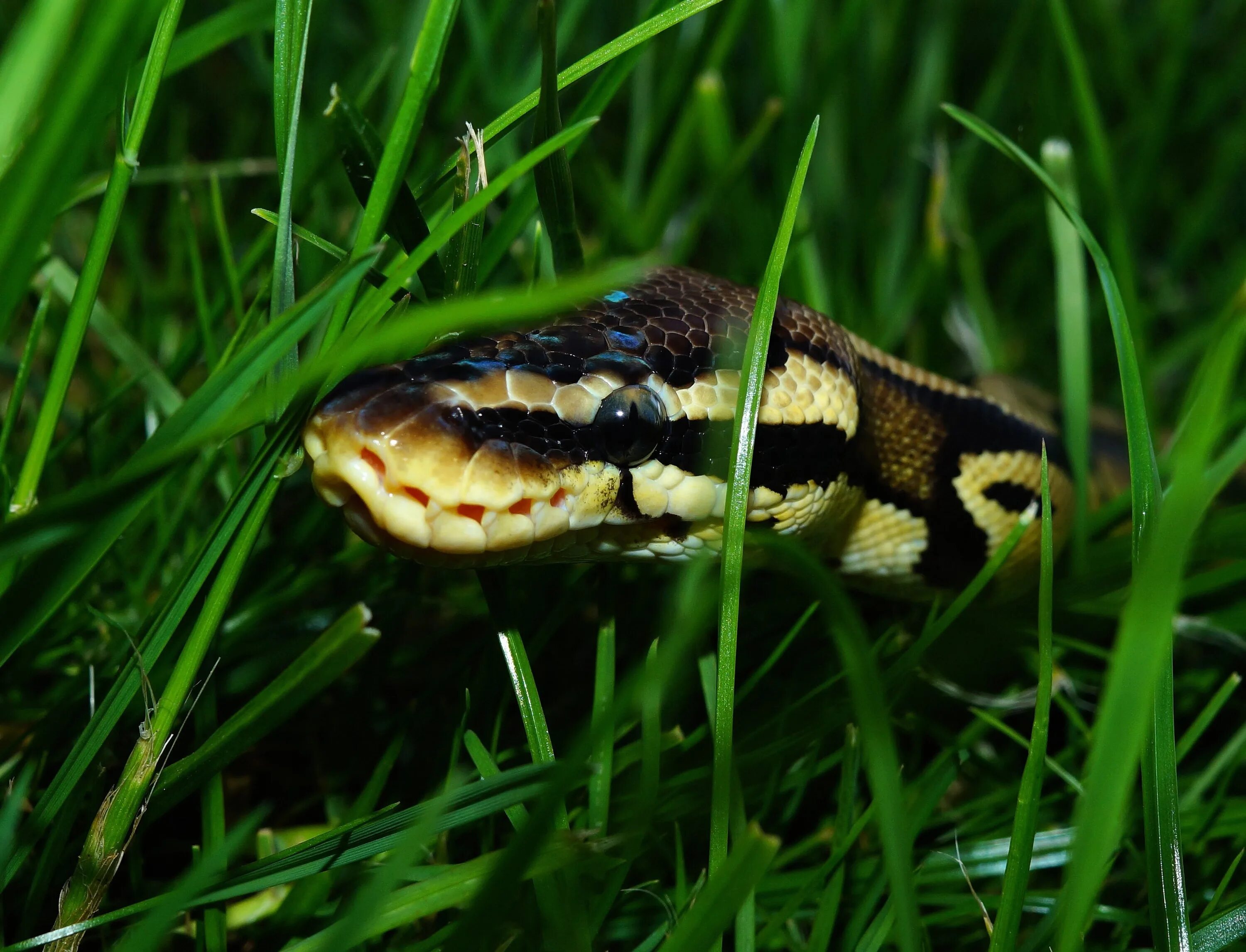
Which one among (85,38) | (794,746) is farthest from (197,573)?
(794,746)

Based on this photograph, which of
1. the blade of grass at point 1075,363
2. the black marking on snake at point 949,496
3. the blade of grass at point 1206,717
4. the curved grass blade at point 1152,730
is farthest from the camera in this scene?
the black marking on snake at point 949,496

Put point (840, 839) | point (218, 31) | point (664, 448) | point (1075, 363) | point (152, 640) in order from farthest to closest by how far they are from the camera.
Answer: point (218, 31), point (1075, 363), point (664, 448), point (840, 839), point (152, 640)

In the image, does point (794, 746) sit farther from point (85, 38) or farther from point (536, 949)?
point (85, 38)

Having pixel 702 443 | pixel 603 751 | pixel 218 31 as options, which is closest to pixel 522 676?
pixel 603 751

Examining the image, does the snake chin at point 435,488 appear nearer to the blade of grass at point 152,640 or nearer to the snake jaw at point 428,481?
the snake jaw at point 428,481

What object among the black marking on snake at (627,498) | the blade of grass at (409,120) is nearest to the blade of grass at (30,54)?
the blade of grass at (409,120)

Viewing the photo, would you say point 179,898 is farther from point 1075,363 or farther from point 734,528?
point 1075,363

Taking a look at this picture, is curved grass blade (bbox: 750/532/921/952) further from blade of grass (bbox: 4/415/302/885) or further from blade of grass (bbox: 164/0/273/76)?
blade of grass (bbox: 164/0/273/76)
